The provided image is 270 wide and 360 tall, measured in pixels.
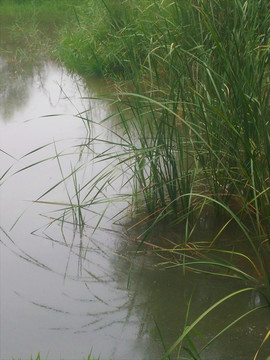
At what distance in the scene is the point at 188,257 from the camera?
2.62 meters

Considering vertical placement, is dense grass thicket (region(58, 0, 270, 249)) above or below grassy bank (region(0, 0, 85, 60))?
below

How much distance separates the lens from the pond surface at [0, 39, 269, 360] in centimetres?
212

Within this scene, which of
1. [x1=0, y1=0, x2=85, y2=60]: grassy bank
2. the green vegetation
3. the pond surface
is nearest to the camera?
the pond surface

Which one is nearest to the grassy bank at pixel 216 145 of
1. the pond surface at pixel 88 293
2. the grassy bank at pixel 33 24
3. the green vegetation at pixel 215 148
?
the green vegetation at pixel 215 148

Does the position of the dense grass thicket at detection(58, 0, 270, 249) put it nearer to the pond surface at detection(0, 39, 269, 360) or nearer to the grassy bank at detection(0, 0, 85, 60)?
the pond surface at detection(0, 39, 269, 360)

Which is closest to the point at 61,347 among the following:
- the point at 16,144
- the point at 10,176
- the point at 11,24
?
the point at 10,176

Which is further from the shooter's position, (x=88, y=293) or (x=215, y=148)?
(x=215, y=148)

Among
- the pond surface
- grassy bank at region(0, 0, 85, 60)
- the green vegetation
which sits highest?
grassy bank at region(0, 0, 85, 60)

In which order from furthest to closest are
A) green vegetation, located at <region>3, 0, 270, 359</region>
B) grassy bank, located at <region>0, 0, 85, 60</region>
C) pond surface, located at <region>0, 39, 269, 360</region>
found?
grassy bank, located at <region>0, 0, 85, 60</region>
green vegetation, located at <region>3, 0, 270, 359</region>
pond surface, located at <region>0, 39, 269, 360</region>

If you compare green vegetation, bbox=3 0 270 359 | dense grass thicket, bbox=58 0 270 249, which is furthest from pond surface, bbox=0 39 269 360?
dense grass thicket, bbox=58 0 270 249

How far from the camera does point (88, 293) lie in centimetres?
244

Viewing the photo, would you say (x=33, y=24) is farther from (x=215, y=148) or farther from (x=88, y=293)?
(x=88, y=293)

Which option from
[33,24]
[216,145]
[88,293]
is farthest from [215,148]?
[33,24]

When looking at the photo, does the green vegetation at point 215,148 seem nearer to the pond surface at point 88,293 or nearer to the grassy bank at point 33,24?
the pond surface at point 88,293
